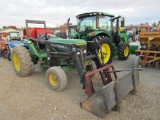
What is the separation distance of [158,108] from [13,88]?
3613mm

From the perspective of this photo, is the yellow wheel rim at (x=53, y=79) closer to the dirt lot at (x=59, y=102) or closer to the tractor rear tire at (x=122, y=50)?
the dirt lot at (x=59, y=102)

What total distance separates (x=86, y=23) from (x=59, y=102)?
4.15 metres

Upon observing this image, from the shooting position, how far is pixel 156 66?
6.15 meters

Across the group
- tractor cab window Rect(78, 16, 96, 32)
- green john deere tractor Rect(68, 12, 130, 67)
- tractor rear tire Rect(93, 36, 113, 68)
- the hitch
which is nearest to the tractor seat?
tractor rear tire Rect(93, 36, 113, 68)

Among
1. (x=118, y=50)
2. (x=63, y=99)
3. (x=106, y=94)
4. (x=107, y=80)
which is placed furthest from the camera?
(x=118, y=50)

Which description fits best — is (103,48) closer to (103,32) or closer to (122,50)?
(103,32)

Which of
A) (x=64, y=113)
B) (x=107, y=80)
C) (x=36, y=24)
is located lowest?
(x=64, y=113)

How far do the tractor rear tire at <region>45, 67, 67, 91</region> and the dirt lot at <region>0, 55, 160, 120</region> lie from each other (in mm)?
150

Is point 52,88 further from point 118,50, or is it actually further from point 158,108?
point 118,50

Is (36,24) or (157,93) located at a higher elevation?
(36,24)

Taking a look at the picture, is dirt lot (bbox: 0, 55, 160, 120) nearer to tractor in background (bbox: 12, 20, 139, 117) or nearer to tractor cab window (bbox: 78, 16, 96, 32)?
tractor in background (bbox: 12, 20, 139, 117)

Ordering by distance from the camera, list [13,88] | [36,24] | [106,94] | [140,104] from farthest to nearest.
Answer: [36,24] < [13,88] < [140,104] < [106,94]

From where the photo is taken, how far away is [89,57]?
4445mm

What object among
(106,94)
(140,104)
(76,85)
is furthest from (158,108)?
(76,85)
